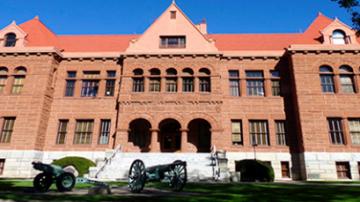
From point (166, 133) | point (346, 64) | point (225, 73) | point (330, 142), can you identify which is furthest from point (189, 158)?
point (346, 64)

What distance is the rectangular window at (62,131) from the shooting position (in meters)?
23.3

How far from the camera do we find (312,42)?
25359mm

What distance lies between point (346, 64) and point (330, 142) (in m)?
7.26

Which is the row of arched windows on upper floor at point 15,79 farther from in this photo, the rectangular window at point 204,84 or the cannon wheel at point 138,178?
the cannon wheel at point 138,178

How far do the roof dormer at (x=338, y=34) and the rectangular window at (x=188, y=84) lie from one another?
41.8 feet

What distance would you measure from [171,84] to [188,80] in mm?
1609

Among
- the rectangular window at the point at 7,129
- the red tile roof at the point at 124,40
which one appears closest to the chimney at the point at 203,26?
the red tile roof at the point at 124,40

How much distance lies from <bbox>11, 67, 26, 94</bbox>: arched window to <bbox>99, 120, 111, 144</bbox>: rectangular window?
26.4ft

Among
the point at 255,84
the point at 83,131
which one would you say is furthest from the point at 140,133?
the point at 255,84

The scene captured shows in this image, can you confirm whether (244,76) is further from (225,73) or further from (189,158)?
(189,158)

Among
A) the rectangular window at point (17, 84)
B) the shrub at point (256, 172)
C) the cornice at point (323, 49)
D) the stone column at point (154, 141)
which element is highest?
the cornice at point (323, 49)

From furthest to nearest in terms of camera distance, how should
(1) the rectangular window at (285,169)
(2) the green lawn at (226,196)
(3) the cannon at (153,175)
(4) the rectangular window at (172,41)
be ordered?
(4) the rectangular window at (172,41) < (1) the rectangular window at (285,169) < (3) the cannon at (153,175) < (2) the green lawn at (226,196)

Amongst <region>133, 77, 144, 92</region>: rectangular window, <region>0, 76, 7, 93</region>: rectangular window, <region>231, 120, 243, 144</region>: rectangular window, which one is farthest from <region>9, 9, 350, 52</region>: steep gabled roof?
<region>231, 120, 243, 144</region>: rectangular window

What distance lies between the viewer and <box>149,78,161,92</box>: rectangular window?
2402 centimetres
